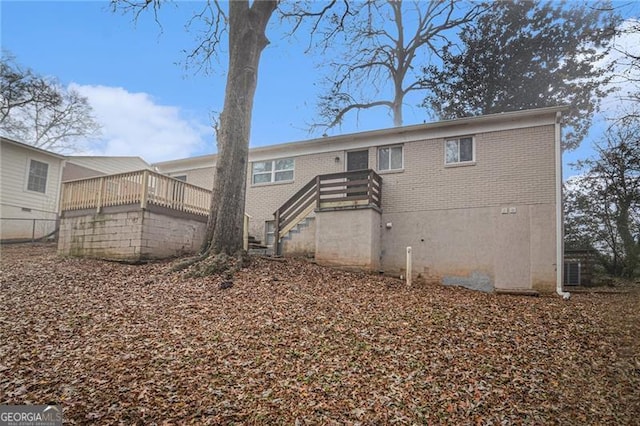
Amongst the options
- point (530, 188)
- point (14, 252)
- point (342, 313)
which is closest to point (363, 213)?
point (530, 188)

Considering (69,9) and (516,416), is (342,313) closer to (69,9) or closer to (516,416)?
(516,416)

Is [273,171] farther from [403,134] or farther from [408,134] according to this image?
[408,134]

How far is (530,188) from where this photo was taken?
1182 centimetres

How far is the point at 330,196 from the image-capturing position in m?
13.6

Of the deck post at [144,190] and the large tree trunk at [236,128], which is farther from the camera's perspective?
the deck post at [144,190]

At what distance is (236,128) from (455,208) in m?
7.11

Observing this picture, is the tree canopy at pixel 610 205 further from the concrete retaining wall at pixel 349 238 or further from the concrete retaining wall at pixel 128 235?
the concrete retaining wall at pixel 128 235

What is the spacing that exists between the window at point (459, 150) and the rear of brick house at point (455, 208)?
1.2 inches

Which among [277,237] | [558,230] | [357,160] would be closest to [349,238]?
[277,237]

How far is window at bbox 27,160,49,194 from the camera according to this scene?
18453 millimetres

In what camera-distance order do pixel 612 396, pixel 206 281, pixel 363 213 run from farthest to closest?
1. pixel 363 213
2. pixel 206 281
3. pixel 612 396

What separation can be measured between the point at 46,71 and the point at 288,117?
18096mm

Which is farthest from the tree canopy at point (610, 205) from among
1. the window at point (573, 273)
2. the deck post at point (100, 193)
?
the deck post at point (100, 193)

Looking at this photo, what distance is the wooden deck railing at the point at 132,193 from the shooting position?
12.2 m
